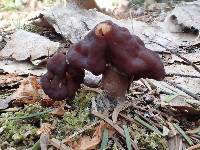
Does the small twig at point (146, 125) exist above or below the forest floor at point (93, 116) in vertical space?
above

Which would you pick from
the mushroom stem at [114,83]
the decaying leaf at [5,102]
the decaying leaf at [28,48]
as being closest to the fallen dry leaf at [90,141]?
the mushroom stem at [114,83]

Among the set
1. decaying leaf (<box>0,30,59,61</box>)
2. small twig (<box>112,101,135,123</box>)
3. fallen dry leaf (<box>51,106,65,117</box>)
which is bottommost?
decaying leaf (<box>0,30,59,61</box>)

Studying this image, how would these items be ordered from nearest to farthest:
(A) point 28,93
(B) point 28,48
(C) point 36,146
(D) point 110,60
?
(C) point 36,146, (D) point 110,60, (A) point 28,93, (B) point 28,48

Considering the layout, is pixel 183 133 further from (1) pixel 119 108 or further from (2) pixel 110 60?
(2) pixel 110 60

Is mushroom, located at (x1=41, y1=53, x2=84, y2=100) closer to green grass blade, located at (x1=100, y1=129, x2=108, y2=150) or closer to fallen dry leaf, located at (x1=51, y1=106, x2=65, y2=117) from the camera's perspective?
fallen dry leaf, located at (x1=51, y1=106, x2=65, y2=117)

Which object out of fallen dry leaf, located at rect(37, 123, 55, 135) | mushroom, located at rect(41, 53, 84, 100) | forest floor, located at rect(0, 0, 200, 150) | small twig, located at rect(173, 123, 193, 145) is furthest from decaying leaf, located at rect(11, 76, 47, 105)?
small twig, located at rect(173, 123, 193, 145)

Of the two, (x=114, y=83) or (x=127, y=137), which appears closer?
(x=127, y=137)

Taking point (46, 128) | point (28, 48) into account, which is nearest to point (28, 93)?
point (46, 128)

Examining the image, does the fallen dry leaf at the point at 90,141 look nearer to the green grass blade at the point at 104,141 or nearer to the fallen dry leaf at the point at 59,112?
the green grass blade at the point at 104,141
